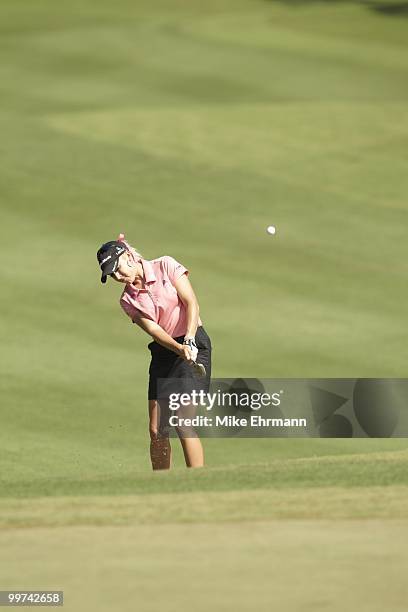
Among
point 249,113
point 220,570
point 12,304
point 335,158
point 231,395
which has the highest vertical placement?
point 249,113

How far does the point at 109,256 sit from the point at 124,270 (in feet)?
0.36

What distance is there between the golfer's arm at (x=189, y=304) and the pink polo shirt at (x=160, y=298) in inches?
1.9

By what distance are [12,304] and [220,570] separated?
8034 millimetres

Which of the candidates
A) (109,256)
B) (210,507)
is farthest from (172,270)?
(210,507)

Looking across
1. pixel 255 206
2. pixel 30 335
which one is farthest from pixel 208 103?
pixel 30 335

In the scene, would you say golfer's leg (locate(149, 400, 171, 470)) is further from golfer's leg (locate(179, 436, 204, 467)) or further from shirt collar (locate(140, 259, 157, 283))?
shirt collar (locate(140, 259, 157, 283))

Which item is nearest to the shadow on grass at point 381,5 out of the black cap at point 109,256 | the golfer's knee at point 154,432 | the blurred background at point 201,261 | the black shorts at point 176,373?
the blurred background at point 201,261

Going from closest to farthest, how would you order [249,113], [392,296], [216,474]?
[216,474] < [392,296] < [249,113]

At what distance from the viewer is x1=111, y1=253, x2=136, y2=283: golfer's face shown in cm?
800

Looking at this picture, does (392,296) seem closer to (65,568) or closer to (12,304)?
(12,304)

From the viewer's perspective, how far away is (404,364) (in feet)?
40.4

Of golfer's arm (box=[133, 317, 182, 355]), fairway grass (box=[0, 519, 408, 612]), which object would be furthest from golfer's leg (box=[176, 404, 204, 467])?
fairway grass (box=[0, 519, 408, 612])

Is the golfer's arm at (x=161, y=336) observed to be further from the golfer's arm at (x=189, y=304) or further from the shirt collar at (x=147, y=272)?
the shirt collar at (x=147, y=272)

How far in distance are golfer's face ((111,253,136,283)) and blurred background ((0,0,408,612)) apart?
104cm
